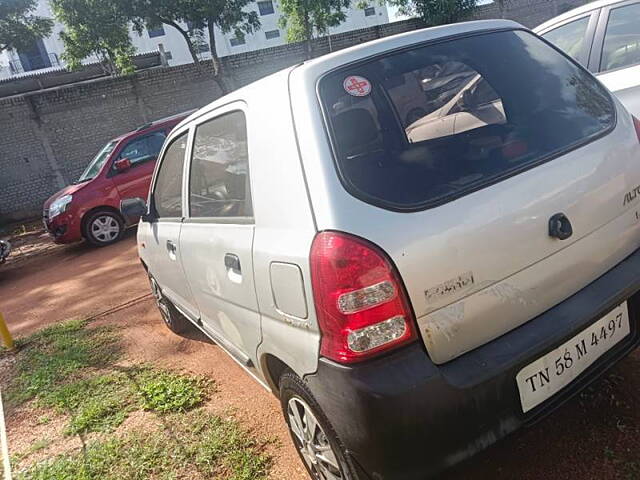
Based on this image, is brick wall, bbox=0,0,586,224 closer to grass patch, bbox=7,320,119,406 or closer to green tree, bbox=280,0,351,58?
green tree, bbox=280,0,351,58

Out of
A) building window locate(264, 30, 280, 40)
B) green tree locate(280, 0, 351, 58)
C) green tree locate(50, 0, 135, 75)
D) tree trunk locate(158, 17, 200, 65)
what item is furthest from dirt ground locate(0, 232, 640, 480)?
building window locate(264, 30, 280, 40)

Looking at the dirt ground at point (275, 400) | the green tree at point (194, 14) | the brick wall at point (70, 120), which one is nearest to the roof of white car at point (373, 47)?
the dirt ground at point (275, 400)

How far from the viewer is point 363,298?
1407mm

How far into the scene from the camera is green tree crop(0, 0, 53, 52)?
13.4 meters

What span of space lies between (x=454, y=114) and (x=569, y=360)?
99cm

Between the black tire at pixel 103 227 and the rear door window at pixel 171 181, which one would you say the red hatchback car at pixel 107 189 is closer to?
the black tire at pixel 103 227

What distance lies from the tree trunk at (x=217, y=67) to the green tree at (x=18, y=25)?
204 inches

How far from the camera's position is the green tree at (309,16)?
17.3 m

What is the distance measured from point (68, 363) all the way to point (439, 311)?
3452 mm

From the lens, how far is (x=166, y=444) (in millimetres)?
2496

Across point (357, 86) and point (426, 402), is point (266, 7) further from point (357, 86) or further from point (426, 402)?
point (426, 402)

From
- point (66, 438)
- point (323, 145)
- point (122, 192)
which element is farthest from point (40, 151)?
point (323, 145)

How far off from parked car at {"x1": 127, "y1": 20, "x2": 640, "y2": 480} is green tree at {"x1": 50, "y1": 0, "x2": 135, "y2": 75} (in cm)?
1382

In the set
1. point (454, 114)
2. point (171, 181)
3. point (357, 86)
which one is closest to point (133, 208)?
point (171, 181)
